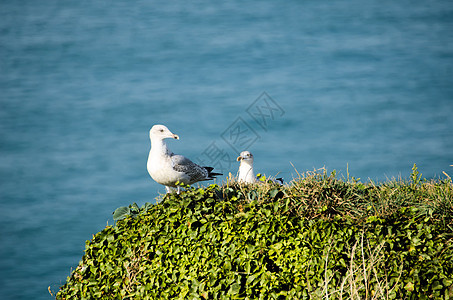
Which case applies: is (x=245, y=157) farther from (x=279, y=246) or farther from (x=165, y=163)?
(x=279, y=246)

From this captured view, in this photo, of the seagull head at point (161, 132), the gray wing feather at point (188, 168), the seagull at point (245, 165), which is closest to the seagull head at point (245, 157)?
the seagull at point (245, 165)

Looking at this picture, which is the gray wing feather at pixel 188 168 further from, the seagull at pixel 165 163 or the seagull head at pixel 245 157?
the seagull head at pixel 245 157

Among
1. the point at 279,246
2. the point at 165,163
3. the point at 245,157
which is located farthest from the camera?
the point at 245,157

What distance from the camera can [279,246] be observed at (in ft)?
20.0

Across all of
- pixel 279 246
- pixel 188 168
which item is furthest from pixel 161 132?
pixel 279 246

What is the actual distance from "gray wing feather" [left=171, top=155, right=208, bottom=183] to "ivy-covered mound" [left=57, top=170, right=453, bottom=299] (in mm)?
748

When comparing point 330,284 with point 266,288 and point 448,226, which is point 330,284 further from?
point 448,226

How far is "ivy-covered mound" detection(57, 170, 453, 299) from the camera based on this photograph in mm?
5984

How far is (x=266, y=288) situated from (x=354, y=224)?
4.44 feet

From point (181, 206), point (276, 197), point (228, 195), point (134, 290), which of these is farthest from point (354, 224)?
point (134, 290)

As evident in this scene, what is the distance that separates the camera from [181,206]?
6641mm

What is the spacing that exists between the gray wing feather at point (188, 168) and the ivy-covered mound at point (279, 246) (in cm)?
75

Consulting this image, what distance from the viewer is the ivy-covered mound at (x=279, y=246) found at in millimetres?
5984

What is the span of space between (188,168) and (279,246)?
2306 millimetres
